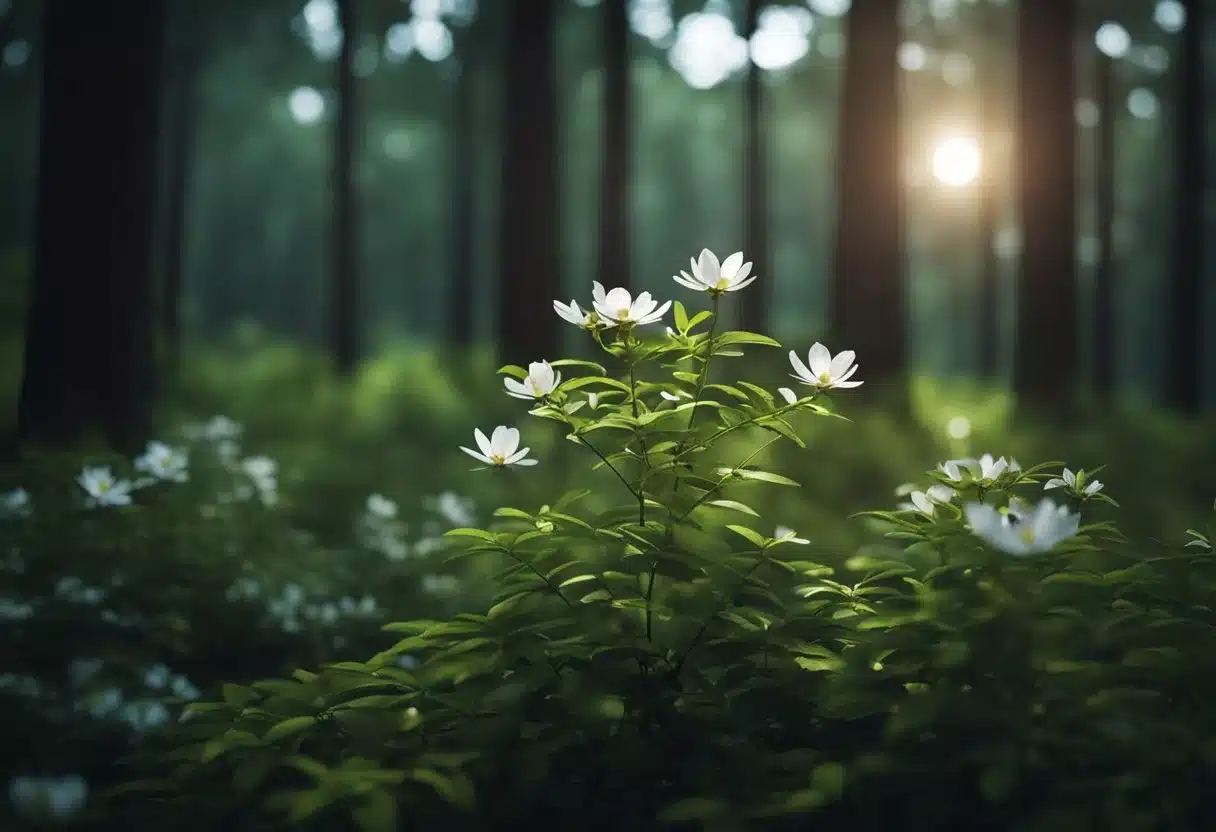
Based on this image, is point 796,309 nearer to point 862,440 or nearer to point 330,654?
point 862,440

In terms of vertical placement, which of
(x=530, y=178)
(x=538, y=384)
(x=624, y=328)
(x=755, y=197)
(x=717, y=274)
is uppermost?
(x=755, y=197)

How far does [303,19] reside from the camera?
61.1ft

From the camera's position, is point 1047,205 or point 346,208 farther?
point 346,208

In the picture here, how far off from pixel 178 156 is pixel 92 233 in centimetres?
1170

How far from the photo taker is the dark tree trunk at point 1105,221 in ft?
59.5

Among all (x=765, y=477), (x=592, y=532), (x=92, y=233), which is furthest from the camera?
(x=92, y=233)

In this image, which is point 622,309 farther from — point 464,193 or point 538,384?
point 464,193

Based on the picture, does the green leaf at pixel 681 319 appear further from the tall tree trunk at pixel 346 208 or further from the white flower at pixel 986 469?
the tall tree trunk at pixel 346 208

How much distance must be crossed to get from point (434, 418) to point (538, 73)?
3.63 meters

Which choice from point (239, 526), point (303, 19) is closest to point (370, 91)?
point (303, 19)

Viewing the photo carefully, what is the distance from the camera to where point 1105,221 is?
59.5 ft

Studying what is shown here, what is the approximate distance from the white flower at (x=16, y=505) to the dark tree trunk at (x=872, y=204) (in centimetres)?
745

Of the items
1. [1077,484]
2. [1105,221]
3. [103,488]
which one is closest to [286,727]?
[1077,484]

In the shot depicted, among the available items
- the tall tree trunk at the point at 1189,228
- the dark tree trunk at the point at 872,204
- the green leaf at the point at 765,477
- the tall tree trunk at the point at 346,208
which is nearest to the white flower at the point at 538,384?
the green leaf at the point at 765,477
